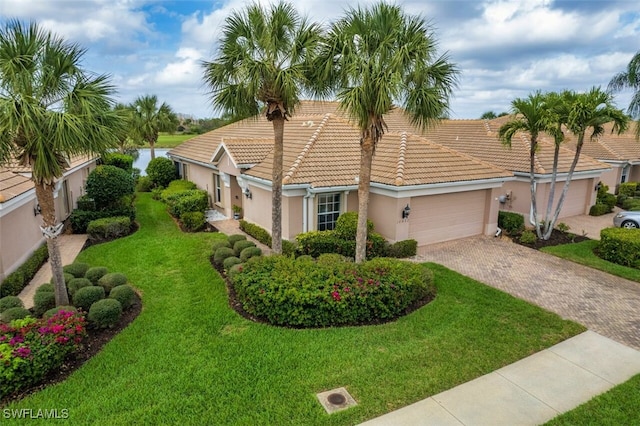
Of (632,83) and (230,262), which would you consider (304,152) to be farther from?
(632,83)

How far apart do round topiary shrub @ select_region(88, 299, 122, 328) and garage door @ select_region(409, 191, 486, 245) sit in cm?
1109

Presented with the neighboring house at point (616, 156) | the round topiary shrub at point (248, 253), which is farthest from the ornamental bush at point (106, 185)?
the neighboring house at point (616, 156)

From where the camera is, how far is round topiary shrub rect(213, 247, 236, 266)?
1351 centimetres

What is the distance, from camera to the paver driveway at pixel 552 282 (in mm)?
10227

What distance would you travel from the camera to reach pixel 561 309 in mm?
10773

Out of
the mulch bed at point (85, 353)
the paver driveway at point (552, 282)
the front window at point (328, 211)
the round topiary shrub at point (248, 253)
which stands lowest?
the paver driveway at point (552, 282)

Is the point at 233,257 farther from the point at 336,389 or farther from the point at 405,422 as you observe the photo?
the point at 405,422

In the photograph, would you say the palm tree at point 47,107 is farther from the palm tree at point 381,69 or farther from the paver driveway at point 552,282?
the paver driveway at point 552,282

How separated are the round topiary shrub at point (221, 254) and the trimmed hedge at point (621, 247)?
14.4 metres

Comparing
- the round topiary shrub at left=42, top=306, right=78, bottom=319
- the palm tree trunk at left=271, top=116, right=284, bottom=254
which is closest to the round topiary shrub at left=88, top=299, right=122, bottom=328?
the round topiary shrub at left=42, top=306, right=78, bottom=319

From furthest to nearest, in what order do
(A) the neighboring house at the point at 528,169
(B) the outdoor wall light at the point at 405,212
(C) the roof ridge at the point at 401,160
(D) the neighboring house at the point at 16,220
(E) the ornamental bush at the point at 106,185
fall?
(A) the neighboring house at the point at 528,169 → (E) the ornamental bush at the point at 106,185 → (B) the outdoor wall light at the point at 405,212 → (C) the roof ridge at the point at 401,160 → (D) the neighboring house at the point at 16,220

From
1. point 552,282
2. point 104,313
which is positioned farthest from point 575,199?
point 104,313

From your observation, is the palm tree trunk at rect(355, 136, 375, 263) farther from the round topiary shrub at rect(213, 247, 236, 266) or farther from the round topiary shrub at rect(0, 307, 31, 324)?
the round topiary shrub at rect(0, 307, 31, 324)

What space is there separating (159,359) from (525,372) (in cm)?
753
